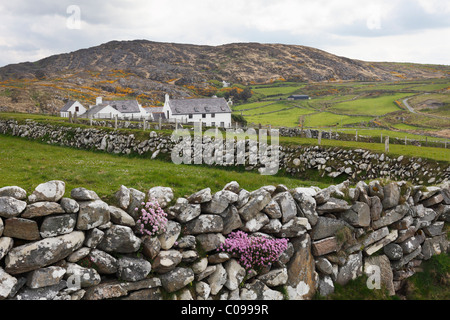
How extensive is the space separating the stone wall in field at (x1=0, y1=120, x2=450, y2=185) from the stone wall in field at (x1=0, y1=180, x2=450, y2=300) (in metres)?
6.03

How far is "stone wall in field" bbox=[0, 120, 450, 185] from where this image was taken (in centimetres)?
1911

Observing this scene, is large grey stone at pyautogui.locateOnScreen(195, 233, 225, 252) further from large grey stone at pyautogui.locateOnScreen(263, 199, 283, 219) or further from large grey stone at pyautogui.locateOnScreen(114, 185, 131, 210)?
large grey stone at pyautogui.locateOnScreen(114, 185, 131, 210)

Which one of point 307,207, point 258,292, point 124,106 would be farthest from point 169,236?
point 124,106

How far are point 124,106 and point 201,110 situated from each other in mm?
20658

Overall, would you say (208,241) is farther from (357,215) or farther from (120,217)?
(357,215)

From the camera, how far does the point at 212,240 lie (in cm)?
941

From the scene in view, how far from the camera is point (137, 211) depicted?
8.93 metres

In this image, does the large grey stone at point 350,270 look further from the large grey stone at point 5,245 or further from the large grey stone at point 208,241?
the large grey stone at point 5,245

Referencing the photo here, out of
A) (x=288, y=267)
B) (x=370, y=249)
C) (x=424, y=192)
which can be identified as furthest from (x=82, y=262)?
(x=424, y=192)

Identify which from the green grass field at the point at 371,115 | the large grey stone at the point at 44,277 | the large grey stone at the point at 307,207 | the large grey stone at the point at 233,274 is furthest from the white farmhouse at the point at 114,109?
the large grey stone at the point at 44,277

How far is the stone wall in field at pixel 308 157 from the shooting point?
19109 mm

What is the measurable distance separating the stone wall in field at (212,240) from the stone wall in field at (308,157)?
6.03m

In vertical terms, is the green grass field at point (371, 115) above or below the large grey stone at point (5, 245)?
above
